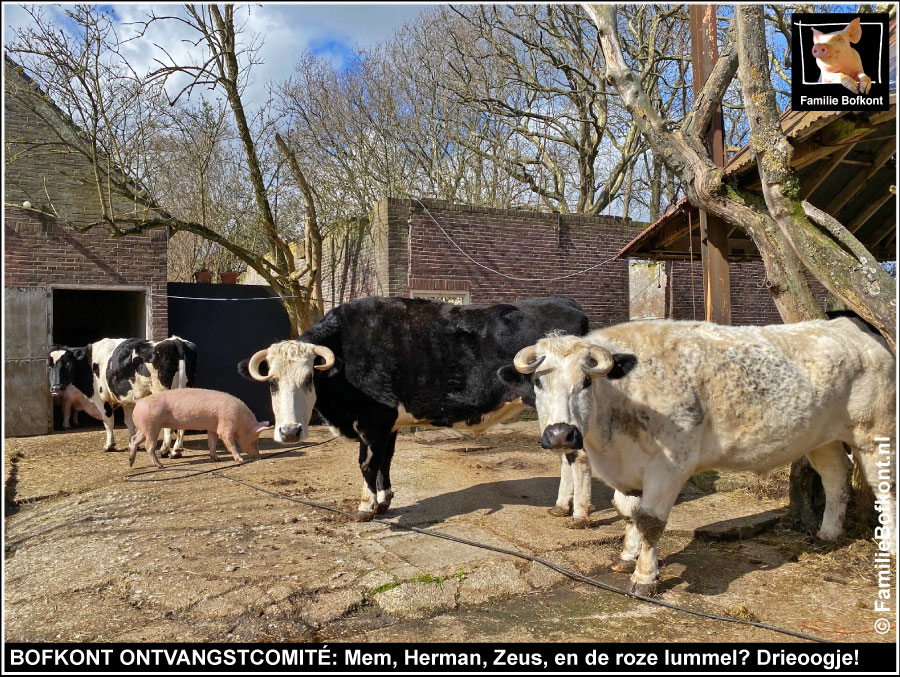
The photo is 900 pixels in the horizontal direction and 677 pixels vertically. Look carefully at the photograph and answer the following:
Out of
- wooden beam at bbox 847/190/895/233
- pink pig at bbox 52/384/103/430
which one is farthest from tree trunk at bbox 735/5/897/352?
pink pig at bbox 52/384/103/430

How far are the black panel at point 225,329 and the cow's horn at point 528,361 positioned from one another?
10.6m

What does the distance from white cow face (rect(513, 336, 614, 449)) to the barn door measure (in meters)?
11.6

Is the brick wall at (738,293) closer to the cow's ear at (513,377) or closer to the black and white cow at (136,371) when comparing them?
the black and white cow at (136,371)

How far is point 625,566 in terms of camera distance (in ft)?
16.3

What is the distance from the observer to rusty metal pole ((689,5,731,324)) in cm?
753

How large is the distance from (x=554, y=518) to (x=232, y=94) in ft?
37.7

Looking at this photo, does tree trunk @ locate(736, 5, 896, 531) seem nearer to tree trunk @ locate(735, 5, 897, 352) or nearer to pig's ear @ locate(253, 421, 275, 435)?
tree trunk @ locate(735, 5, 897, 352)

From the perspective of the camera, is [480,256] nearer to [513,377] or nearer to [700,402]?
[513,377]

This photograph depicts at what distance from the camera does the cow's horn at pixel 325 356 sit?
6.14 metres

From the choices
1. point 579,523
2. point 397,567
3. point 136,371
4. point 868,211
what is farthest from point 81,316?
point 868,211

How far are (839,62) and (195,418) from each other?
334 inches

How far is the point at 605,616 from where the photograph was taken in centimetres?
415

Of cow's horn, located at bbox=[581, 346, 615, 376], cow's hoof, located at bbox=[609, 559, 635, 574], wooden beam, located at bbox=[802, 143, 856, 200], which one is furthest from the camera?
wooden beam, located at bbox=[802, 143, 856, 200]

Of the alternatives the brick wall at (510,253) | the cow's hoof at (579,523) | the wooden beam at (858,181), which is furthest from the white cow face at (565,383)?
the brick wall at (510,253)
